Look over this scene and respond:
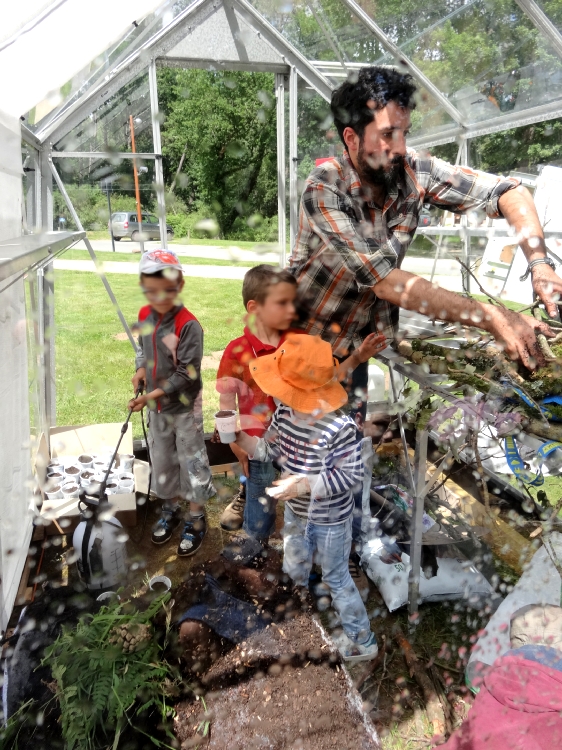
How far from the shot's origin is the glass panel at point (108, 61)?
250 centimetres

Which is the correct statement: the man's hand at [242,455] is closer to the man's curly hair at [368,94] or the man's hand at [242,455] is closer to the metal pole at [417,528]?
the metal pole at [417,528]

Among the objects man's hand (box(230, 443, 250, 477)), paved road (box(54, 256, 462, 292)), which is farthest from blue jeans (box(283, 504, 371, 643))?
paved road (box(54, 256, 462, 292))

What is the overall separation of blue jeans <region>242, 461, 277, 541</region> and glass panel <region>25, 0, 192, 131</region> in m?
1.88

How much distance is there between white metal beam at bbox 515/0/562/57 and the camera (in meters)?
2.24

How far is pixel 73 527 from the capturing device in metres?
2.71

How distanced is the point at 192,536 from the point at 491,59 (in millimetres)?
2848

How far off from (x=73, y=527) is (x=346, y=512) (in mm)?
1638

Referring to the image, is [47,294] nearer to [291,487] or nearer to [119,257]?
[119,257]

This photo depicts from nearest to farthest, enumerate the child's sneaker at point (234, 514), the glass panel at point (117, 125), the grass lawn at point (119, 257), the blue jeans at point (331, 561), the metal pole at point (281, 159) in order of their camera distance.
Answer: the blue jeans at point (331, 561) → the child's sneaker at point (234, 514) → the glass panel at point (117, 125) → the grass lawn at point (119, 257) → the metal pole at point (281, 159)

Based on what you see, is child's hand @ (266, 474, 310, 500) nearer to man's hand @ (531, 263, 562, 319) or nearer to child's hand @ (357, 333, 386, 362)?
child's hand @ (357, 333, 386, 362)

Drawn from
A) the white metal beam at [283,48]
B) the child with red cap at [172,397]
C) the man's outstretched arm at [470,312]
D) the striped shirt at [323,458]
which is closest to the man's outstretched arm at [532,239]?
the man's outstretched arm at [470,312]

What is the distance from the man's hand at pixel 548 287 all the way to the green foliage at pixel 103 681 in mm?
1568

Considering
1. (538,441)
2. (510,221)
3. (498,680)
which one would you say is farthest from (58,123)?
(498,680)

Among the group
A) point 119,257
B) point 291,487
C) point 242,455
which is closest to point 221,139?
point 119,257
